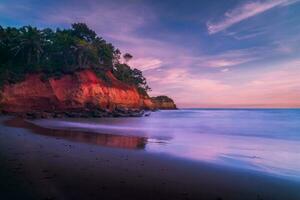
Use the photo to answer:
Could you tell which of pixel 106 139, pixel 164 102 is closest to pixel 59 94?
pixel 106 139

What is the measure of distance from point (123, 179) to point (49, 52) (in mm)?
45916

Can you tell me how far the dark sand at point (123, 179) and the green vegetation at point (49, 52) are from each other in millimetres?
34658

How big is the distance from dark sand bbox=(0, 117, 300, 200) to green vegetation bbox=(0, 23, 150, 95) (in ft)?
114

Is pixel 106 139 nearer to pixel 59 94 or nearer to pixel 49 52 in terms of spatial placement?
pixel 59 94

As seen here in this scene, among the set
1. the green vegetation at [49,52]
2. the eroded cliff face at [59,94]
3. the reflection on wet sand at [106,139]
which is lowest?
the reflection on wet sand at [106,139]

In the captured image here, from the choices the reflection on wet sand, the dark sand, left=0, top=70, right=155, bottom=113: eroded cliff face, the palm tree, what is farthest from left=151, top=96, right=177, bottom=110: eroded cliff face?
the dark sand

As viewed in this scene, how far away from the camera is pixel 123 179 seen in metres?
5.67

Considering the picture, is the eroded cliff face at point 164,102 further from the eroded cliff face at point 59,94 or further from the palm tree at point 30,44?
the palm tree at point 30,44

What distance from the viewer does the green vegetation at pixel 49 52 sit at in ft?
127

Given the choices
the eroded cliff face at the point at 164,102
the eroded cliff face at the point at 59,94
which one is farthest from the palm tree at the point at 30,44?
the eroded cliff face at the point at 164,102

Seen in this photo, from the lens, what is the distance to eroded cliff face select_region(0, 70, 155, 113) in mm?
35656

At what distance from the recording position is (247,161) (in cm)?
895

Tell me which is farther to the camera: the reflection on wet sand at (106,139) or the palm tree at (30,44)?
the palm tree at (30,44)

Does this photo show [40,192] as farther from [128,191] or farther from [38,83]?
[38,83]
